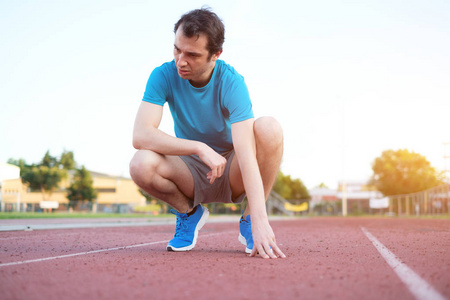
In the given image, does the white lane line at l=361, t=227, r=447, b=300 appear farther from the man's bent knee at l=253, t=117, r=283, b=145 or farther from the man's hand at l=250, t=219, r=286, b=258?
the man's bent knee at l=253, t=117, r=283, b=145

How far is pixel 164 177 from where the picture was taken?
384 centimetres

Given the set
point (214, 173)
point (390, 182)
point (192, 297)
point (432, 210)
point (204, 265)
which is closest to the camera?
point (192, 297)

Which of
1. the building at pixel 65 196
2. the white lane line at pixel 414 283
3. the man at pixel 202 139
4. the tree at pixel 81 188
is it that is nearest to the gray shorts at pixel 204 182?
the man at pixel 202 139

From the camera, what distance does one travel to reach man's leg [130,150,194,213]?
3.64m

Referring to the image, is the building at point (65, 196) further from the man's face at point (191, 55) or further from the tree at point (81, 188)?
the man's face at point (191, 55)

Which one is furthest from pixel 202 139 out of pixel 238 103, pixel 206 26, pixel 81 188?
pixel 81 188

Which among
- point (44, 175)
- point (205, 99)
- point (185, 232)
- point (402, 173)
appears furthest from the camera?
point (402, 173)

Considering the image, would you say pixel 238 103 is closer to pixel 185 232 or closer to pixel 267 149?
pixel 267 149

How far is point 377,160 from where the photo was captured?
59125 millimetres

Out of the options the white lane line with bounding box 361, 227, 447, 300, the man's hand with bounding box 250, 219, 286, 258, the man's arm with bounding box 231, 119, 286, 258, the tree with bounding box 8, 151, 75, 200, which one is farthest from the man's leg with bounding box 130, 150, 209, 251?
the tree with bounding box 8, 151, 75, 200

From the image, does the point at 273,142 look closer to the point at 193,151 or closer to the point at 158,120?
the point at 193,151

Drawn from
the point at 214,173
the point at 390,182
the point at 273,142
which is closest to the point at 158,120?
the point at 214,173

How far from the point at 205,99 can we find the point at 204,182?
0.77 m

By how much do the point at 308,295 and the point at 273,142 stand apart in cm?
187
